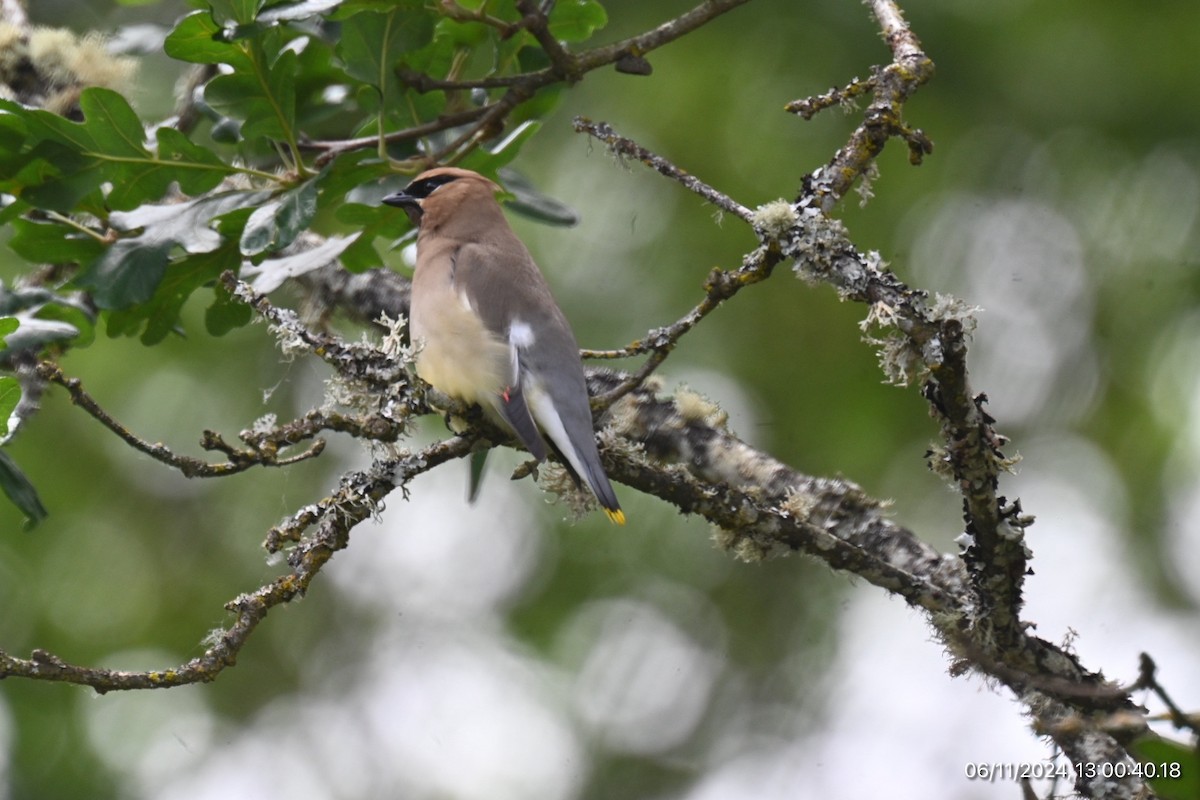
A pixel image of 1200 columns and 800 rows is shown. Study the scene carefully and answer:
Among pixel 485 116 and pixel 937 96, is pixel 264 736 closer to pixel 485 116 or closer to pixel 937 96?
pixel 485 116

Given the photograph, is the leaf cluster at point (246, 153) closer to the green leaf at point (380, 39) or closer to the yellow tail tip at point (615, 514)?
the green leaf at point (380, 39)

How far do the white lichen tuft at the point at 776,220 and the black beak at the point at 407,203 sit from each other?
146 cm

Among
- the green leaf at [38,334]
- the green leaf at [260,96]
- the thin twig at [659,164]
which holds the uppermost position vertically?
the thin twig at [659,164]

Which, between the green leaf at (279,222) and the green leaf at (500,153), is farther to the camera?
the green leaf at (500,153)

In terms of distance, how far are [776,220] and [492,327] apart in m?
1.17

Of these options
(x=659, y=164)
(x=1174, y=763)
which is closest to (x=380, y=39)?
(x=659, y=164)

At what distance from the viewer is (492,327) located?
393 centimetres

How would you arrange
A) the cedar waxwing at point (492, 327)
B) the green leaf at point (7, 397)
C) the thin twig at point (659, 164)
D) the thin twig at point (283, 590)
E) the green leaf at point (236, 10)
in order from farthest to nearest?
the cedar waxwing at point (492, 327) → the green leaf at point (236, 10) → the thin twig at point (659, 164) → the green leaf at point (7, 397) → the thin twig at point (283, 590)

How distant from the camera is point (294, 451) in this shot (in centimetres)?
625

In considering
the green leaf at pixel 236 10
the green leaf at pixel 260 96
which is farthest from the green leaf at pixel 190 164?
the green leaf at pixel 236 10

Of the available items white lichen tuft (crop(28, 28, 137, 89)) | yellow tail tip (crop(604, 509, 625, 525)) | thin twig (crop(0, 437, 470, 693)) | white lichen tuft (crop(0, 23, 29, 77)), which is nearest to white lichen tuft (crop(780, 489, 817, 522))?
yellow tail tip (crop(604, 509, 625, 525))

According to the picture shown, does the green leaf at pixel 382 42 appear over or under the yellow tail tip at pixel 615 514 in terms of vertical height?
over

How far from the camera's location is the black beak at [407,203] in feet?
13.5
